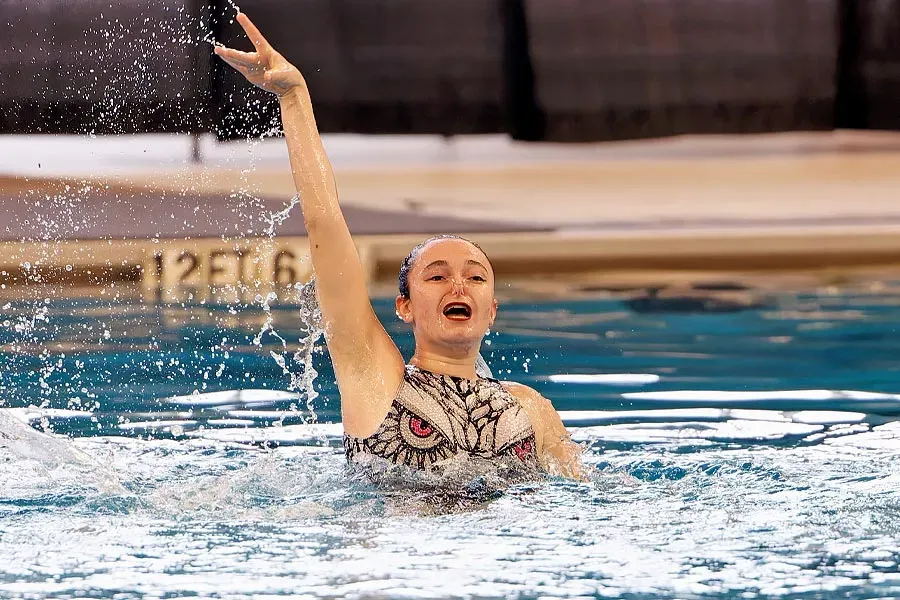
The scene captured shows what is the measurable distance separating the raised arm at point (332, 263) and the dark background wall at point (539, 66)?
254 inches

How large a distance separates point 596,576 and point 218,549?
0.74 metres

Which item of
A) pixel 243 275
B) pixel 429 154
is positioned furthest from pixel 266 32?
pixel 243 275

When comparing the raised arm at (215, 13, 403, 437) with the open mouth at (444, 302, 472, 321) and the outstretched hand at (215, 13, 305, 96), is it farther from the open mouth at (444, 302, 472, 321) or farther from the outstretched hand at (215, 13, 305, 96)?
the open mouth at (444, 302, 472, 321)

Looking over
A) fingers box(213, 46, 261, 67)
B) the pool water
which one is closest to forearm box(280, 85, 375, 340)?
fingers box(213, 46, 261, 67)

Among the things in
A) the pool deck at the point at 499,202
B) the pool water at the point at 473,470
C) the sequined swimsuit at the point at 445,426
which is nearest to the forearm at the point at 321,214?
the sequined swimsuit at the point at 445,426

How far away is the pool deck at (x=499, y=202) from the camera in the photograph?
693 cm

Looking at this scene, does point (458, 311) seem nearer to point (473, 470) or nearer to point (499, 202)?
point (473, 470)

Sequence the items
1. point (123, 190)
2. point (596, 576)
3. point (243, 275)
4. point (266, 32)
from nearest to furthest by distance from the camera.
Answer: point (596, 576), point (243, 275), point (123, 190), point (266, 32)

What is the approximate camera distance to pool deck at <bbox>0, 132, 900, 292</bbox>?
693cm

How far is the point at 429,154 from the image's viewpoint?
965 cm

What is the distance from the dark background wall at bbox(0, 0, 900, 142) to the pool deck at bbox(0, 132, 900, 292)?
0.52 ft

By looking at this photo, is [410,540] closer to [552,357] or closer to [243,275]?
[552,357]

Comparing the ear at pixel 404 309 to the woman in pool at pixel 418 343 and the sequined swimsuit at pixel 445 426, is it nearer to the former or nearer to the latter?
the woman in pool at pixel 418 343

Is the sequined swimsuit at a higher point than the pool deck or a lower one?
lower
